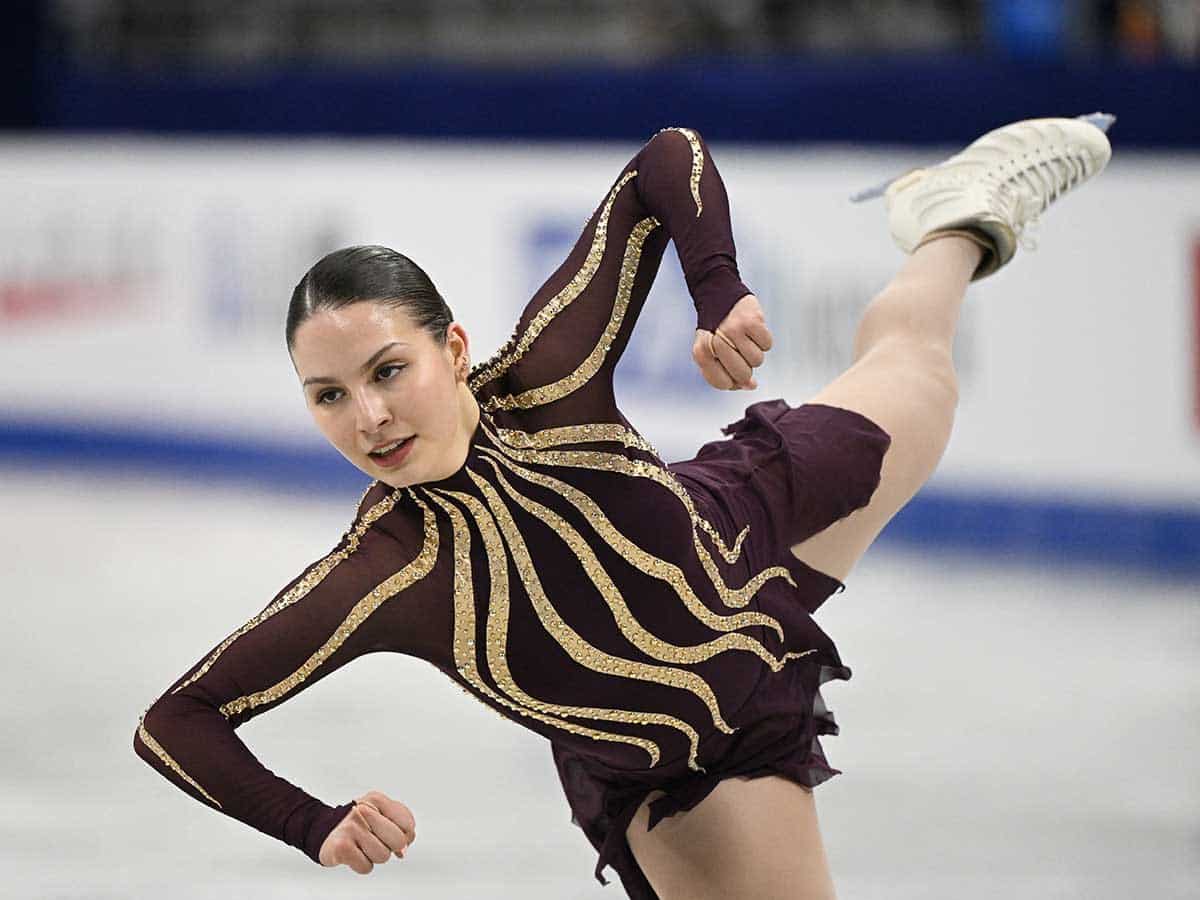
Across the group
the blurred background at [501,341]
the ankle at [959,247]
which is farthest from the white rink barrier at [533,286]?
the ankle at [959,247]

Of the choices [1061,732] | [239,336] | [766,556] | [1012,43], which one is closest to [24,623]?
[239,336]

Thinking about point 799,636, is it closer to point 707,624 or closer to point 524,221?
point 707,624

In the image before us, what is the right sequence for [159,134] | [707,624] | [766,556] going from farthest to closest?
[159,134]
[766,556]
[707,624]

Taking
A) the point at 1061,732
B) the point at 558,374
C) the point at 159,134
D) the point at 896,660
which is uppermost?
the point at 159,134

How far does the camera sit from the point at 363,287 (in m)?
2.24

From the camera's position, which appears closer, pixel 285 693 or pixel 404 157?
pixel 285 693

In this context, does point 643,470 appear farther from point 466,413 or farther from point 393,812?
point 393,812

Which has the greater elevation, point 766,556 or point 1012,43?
point 1012,43

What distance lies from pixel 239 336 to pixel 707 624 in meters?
5.68

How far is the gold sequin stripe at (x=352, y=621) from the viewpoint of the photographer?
2.33 metres

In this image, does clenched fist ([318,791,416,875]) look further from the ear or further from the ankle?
the ankle

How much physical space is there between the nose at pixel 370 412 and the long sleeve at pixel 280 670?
8.8 inches

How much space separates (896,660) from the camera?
17.1ft

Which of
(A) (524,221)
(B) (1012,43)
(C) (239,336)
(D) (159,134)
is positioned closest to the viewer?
(B) (1012,43)
